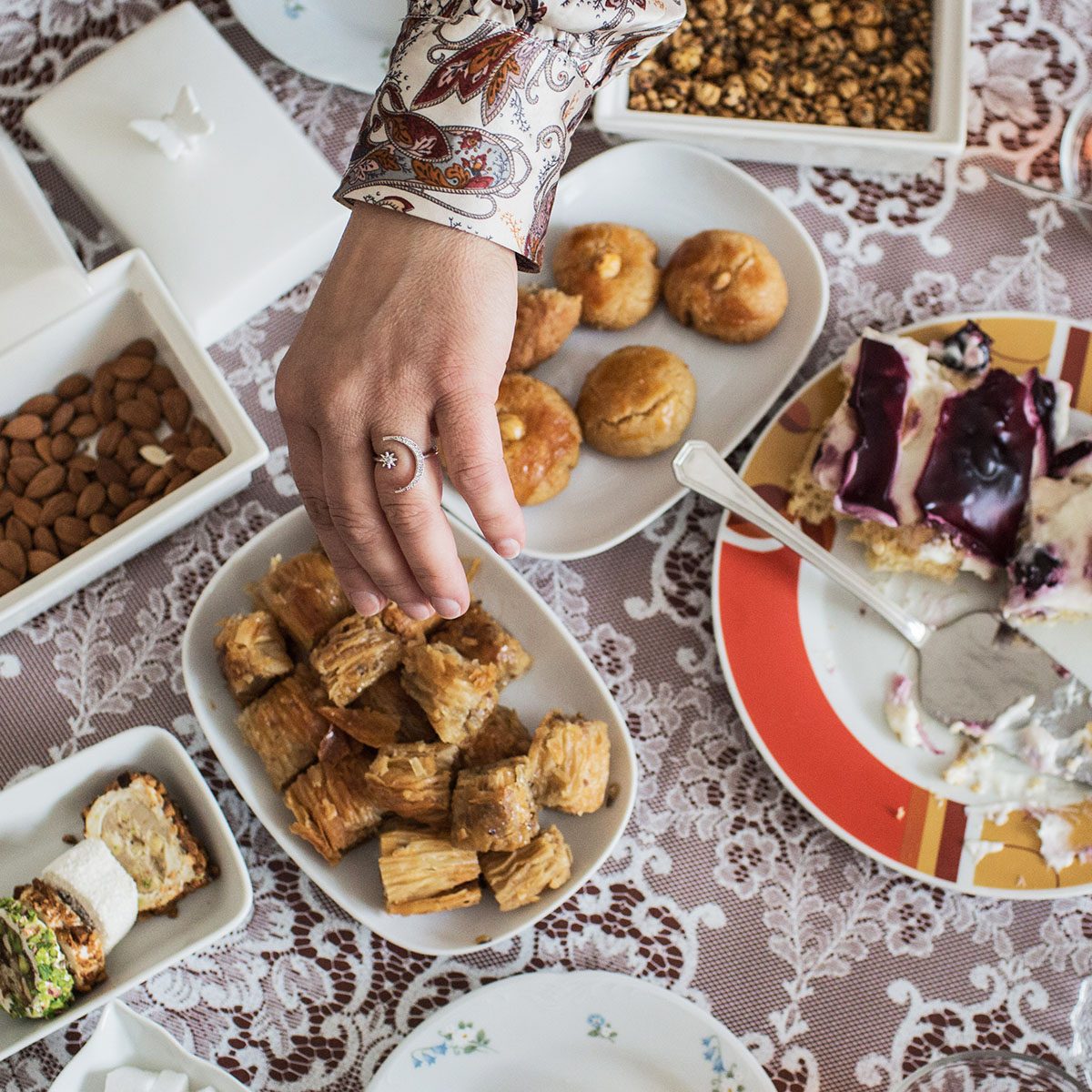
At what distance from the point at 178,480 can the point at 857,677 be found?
0.83 meters

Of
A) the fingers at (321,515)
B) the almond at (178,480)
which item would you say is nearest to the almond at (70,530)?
the almond at (178,480)

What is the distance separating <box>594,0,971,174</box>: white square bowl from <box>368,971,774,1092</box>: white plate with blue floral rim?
3.32 feet

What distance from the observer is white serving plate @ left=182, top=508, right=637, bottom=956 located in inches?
46.8

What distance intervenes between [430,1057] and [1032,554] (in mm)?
871

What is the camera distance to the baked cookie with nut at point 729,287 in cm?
130

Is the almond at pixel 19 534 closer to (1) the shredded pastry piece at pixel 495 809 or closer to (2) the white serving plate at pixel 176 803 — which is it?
(2) the white serving plate at pixel 176 803

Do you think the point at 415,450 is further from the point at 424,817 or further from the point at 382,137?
the point at 424,817

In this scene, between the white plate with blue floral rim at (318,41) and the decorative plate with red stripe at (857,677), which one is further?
the white plate with blue floral rim at (318,41)

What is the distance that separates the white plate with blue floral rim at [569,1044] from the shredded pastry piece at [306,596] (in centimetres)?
44

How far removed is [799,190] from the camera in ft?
4.71

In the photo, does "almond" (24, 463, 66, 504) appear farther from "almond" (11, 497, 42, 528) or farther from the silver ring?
the silver ring

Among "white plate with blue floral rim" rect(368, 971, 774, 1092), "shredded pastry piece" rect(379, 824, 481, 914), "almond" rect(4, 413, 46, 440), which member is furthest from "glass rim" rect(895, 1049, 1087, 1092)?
"almond" rect(4, 413, 46, 440)

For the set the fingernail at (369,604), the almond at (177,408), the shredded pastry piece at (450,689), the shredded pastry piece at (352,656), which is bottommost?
the shredded pastry piece at (450,689)

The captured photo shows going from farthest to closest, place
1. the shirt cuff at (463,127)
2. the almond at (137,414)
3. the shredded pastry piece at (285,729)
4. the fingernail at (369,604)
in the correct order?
1. the almond at (137,414)
2. the shredded pastry piece at (285,729)
3. the fingernail at (369,604)
4. the shirt cuff at (463,127)
